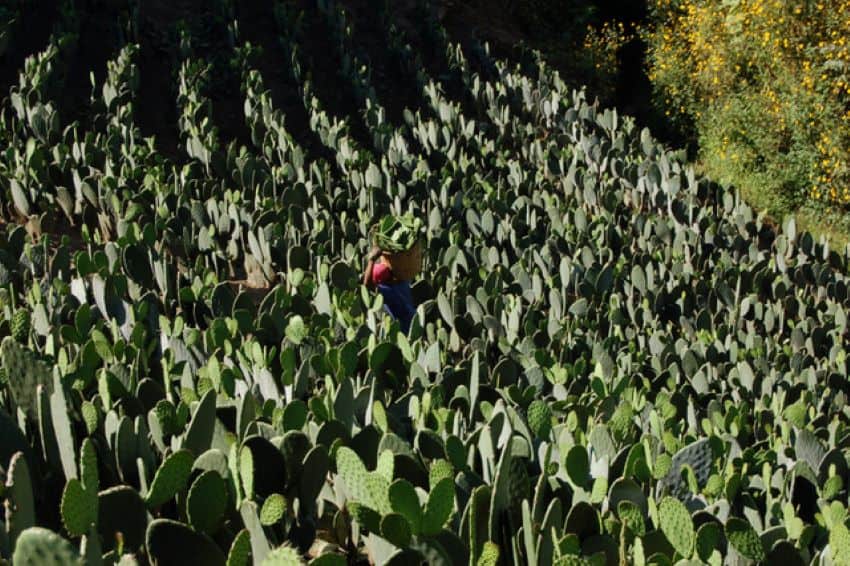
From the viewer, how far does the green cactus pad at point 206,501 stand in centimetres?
209

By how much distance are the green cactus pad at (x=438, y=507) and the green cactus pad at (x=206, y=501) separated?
46cm

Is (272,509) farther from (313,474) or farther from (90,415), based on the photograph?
(90,415)

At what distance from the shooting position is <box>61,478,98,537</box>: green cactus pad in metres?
1.86

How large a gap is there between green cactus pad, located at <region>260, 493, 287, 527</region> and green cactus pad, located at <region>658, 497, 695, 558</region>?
0.91 m

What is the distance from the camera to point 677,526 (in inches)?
90.2

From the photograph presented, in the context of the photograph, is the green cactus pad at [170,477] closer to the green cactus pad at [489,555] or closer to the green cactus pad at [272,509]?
the green cactus pad at [272,509]

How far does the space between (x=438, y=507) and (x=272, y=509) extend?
0.38 m

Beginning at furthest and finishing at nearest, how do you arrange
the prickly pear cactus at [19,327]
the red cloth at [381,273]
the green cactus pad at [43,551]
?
the red cloth at [381,273] → the prickly pear cactus at [19,327] → the green cactus pad at [43,551]

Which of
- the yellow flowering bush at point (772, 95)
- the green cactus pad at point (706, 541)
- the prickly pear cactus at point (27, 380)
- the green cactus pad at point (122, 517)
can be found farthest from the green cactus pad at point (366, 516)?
the yellow flowering bush at point (772, 95)

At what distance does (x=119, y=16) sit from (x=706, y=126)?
25.4ft

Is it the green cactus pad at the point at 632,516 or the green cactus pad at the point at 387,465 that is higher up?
the green cactus pad at the point at 387,465

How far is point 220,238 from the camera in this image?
5.97 meters

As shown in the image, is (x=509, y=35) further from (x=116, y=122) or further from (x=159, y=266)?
(x=159, y=266)

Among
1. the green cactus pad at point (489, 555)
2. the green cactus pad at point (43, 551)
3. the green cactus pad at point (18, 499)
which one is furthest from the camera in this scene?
the green cactus pad at point (489, 555)
